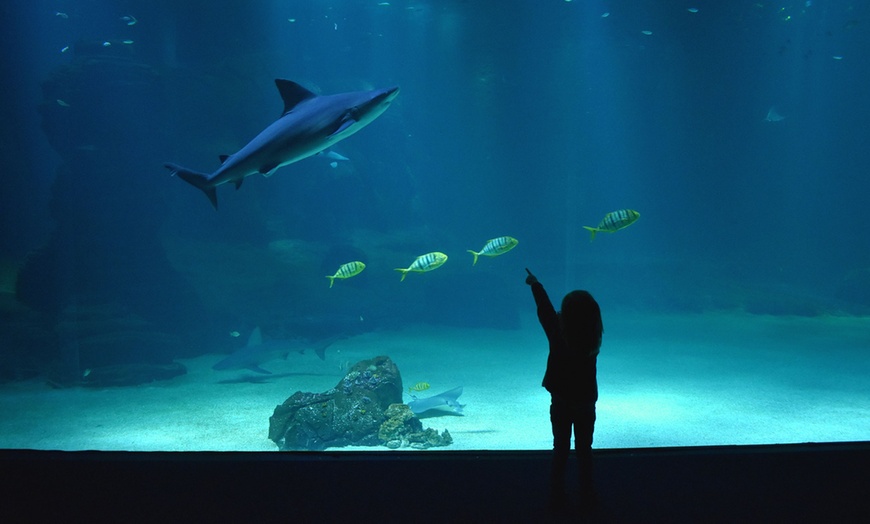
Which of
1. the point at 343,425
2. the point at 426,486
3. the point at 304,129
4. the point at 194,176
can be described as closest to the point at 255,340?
the point at 343,425

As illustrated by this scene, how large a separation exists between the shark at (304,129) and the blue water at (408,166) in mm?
9239

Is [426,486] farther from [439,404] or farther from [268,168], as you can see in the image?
[439,404]

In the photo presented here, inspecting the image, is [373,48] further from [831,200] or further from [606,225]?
[831,200]

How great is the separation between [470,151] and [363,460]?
120ft

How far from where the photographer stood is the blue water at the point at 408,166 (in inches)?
557

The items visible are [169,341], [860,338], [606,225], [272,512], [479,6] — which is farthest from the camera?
[479,6]

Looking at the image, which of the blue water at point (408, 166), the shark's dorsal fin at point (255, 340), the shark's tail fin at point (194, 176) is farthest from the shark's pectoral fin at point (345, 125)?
the blue water at point (408, 166)

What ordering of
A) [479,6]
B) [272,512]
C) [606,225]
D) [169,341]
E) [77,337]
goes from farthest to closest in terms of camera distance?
1. [479,6]
2. [169,341]
3. [77,337]
4. [606,225]
5. [272,512]

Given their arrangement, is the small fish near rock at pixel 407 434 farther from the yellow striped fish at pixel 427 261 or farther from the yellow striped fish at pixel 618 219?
the yellow striped fish at pixel 618 219

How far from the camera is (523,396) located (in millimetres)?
8609

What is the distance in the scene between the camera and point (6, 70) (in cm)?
2116

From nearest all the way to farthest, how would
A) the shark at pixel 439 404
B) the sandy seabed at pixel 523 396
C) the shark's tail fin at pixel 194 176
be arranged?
1. the shark's tail fin at pixel 194 176
2. the sandy seabed at pixel 523 396
3. the shark at pixel 439 404

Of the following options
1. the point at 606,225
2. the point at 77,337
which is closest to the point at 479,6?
the point at 606,225

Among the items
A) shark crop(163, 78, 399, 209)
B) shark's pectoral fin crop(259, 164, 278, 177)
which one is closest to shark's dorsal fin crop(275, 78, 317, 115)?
shark crop(163, 78, 399, 209)
